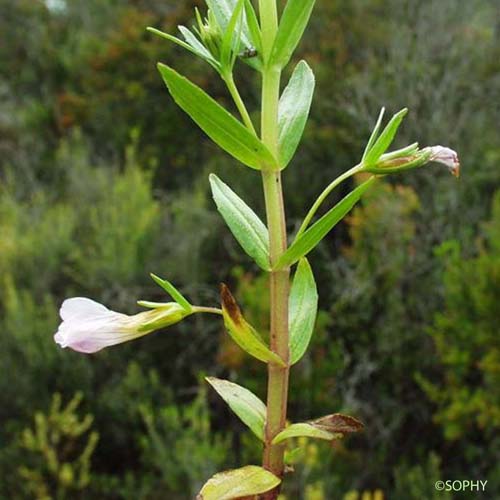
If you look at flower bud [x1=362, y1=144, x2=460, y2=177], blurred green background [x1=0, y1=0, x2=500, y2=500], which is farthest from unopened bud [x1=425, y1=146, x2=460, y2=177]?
Answer: blurred green background [x1=0, y1=0, x2=500, y2=500]

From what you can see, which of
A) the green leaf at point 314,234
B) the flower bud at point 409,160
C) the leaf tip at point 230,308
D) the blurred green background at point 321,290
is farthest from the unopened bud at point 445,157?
the blurred green background at point 321,290

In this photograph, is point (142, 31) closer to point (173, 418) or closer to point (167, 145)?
point (167, 145)

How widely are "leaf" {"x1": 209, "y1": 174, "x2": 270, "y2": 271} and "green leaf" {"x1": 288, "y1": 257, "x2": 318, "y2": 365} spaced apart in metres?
0.05

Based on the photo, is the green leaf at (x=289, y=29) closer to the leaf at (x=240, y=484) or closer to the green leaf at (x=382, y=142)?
the green leaf at (x=382, y=142)

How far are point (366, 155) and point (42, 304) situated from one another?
2997mm

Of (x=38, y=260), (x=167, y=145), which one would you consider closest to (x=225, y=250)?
(x=38, y=260)

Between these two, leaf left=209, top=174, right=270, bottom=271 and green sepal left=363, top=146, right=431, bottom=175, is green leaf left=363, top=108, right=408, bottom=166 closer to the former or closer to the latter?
green sepal left=363, top=146, right=431, bottom=175

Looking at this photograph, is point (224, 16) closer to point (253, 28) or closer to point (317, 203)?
point (253, 28)

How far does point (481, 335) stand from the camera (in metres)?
2.54

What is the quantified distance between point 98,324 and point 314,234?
18 centimetres

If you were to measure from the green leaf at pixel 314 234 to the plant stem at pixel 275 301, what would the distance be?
1cm

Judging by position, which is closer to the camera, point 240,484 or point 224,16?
point 240,484

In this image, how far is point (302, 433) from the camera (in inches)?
19.6

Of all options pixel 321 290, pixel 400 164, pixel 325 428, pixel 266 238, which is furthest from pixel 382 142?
pixel 321 290
